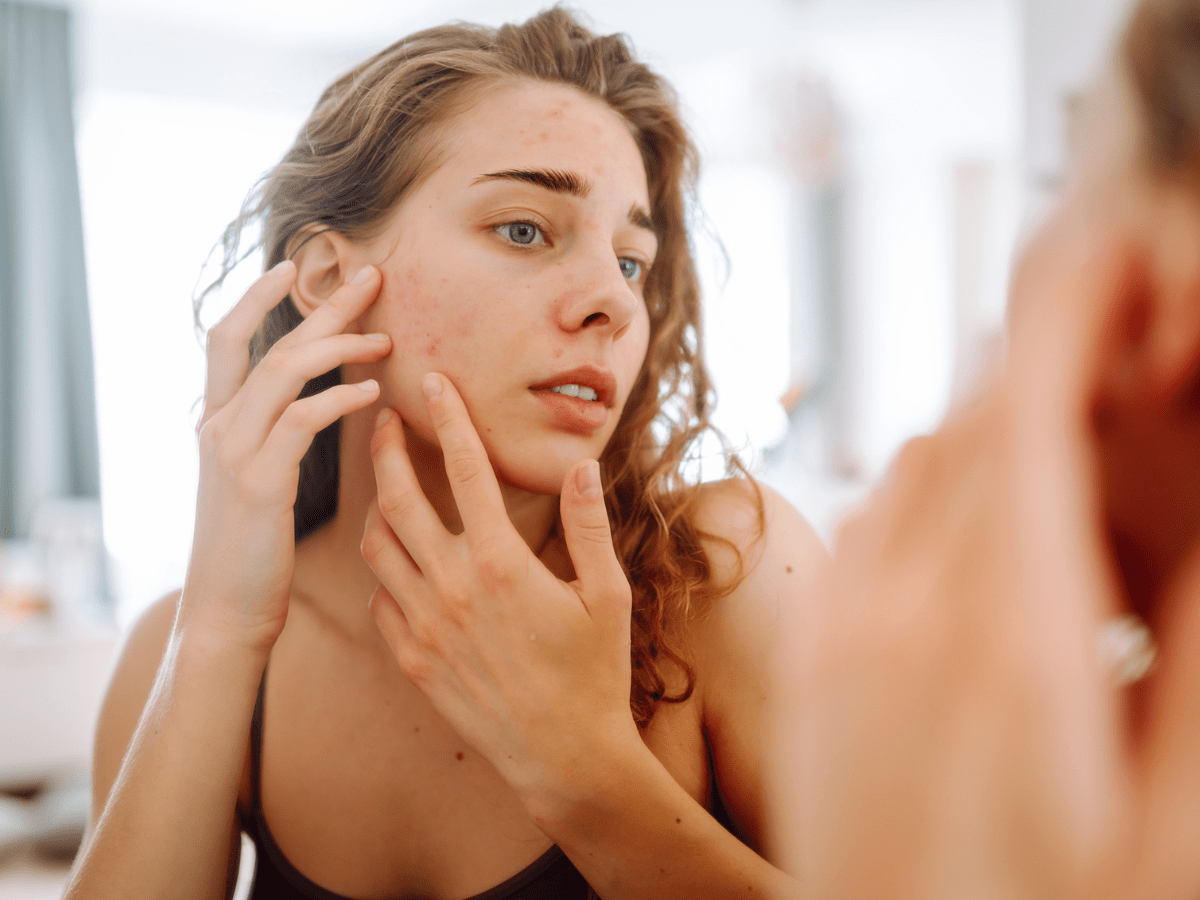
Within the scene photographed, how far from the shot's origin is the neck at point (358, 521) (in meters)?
0.94

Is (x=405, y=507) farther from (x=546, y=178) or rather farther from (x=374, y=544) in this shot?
(x=546, y=178)

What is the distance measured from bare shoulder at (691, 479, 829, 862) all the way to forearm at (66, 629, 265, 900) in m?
0.44

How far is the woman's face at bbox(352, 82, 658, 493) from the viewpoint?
0.82 meters

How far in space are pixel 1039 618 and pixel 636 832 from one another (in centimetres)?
54

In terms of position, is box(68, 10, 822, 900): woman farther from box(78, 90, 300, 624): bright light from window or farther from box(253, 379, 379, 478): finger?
box(78, 90, 300, 624): bright light from window

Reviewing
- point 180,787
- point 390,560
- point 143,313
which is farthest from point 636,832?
point 143,313

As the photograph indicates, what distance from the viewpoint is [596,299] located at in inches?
31.8

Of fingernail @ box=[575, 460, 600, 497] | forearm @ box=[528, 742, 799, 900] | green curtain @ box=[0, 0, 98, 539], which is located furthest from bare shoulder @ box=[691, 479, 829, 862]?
green curtain @ box=[0, 0, 98, 539]

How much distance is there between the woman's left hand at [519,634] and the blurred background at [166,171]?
1.39 meters

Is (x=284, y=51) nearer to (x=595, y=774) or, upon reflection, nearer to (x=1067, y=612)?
(x=595, y=774)

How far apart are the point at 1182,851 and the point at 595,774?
1.68 feet

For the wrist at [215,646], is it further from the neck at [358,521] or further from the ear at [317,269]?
the ear at [317,269]

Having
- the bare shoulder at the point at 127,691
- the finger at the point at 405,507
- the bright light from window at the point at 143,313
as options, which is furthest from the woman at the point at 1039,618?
the bright light from window at the point at 143,313

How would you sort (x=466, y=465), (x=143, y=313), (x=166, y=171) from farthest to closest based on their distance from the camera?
(x=166, y=171)
(x=143, y=313)
(x=466, y=465)
